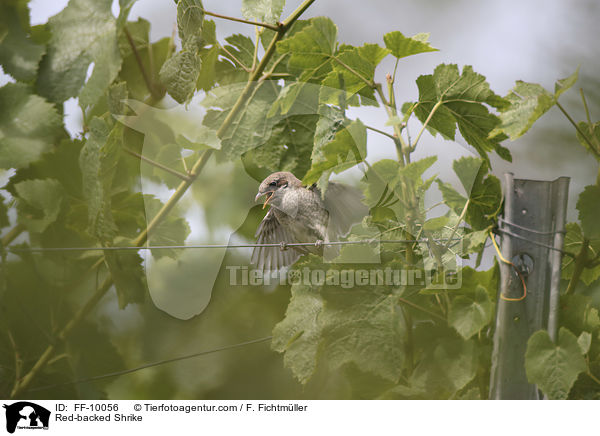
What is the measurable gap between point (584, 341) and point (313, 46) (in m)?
0.38

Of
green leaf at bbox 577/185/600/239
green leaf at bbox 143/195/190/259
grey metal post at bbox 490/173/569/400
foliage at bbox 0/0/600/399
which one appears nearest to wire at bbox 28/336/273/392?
foliage at bbox 0/0/600/399

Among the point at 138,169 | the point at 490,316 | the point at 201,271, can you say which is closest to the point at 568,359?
the point at 490,316

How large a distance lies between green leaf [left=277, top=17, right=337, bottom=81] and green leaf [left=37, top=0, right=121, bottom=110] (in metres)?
0.19

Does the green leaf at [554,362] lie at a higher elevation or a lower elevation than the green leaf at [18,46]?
lower

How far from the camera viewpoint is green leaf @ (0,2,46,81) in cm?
49

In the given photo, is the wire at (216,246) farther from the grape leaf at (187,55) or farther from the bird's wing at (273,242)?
the grape leaf at (187,55)

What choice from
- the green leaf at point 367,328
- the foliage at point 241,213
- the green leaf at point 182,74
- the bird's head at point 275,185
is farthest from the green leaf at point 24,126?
the green leaf at point 367,328

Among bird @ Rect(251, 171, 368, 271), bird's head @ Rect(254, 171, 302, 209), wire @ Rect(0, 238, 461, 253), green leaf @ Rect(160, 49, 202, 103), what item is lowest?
Result: wire @ Rect(0, 238, 461, 253)

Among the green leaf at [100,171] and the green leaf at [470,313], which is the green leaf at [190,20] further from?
the green leaf at [470,313]

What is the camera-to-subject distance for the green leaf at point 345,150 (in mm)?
413

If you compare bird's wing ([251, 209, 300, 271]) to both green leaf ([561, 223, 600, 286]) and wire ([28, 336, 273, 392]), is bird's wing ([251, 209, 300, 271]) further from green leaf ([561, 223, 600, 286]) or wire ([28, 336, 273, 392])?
green leaf ([561, 223, 600, 286])

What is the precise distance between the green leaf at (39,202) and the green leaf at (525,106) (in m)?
0.46

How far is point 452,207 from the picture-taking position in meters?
0.42

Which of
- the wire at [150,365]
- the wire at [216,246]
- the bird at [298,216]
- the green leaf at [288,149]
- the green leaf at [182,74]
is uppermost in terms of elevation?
the green leaf at [182,74]
